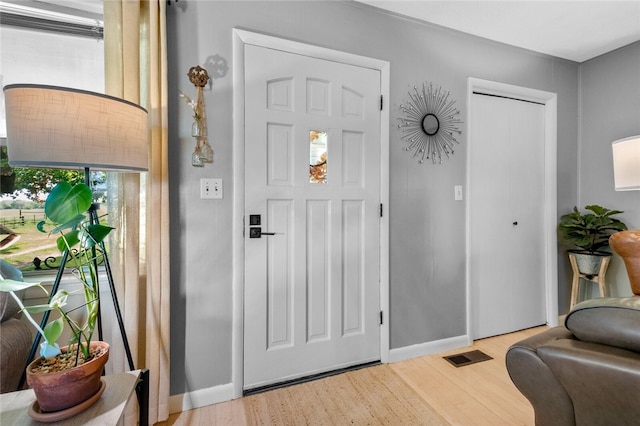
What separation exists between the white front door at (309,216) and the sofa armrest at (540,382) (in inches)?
51.4

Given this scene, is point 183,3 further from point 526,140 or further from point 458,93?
point 526,140

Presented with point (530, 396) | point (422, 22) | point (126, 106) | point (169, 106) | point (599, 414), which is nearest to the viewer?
point (599, 414)

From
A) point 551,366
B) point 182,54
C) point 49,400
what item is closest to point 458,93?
point 182,54

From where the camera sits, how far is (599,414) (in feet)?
2.29

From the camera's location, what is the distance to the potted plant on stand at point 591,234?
8.58ft

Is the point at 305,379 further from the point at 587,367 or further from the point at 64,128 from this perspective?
the point at 64,128

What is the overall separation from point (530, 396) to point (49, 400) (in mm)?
1330

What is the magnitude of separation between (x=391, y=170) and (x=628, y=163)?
1594 mm

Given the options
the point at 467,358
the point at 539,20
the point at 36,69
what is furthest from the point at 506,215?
the point at 36,69

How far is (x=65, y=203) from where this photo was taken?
94cm

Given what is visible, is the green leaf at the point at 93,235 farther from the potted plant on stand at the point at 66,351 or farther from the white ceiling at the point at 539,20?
the white ceiling at the point at 539,20

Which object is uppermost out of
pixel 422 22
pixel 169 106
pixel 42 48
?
pixel 422 22

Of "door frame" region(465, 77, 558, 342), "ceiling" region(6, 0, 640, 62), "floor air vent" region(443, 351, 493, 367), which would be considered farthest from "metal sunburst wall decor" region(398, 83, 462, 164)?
"floor air vent" region(443, 351, 493, 367)

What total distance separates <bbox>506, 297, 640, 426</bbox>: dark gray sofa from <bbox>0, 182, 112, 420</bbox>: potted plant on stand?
1.23 meters
